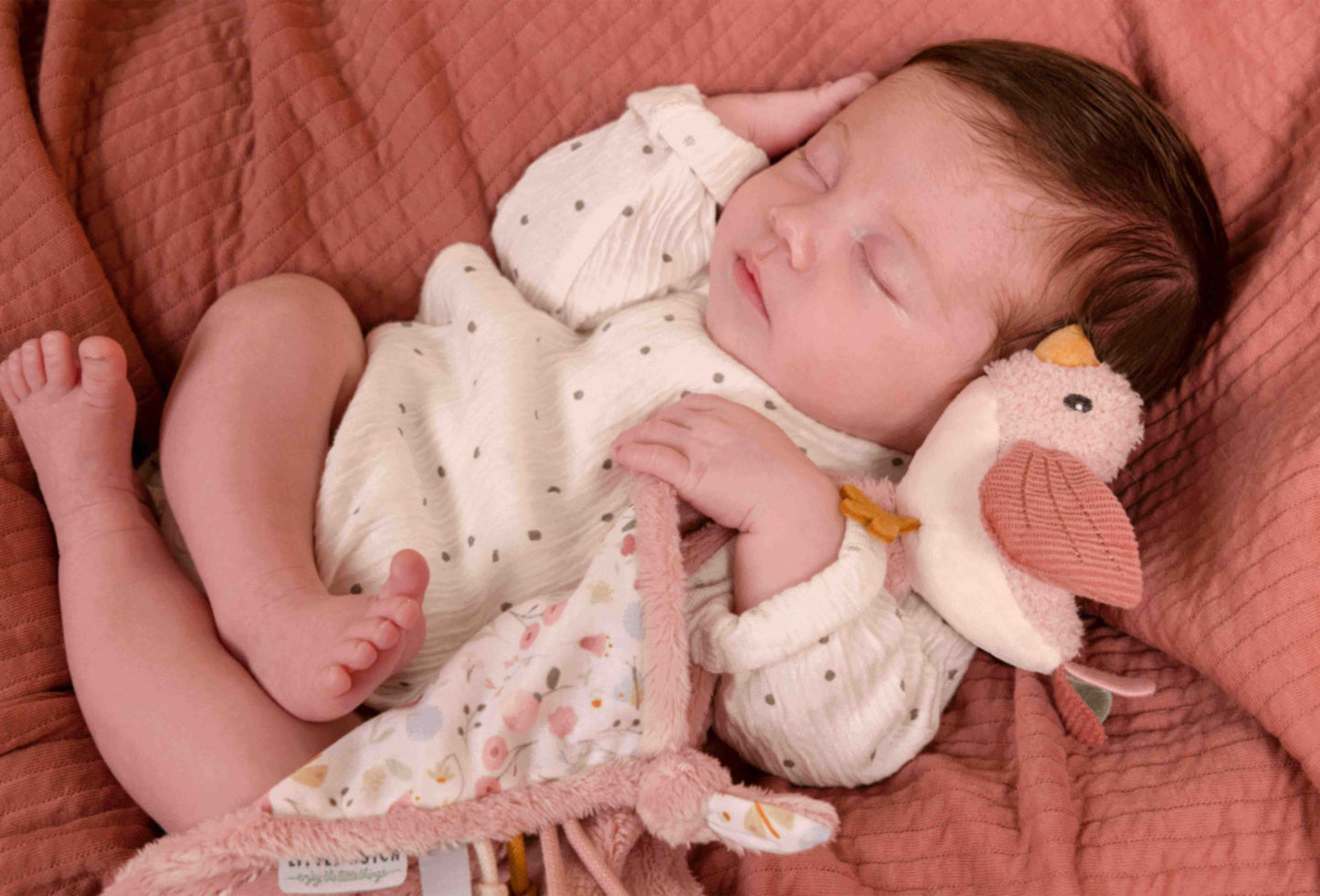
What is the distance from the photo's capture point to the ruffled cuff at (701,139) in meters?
1.31

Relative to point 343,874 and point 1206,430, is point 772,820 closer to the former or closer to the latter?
point 343,874

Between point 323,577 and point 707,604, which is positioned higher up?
point 323,577

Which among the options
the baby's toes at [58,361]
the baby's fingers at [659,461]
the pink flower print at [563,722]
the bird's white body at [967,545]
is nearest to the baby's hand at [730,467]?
the baby's fingers at [659,461]

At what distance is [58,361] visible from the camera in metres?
1.05

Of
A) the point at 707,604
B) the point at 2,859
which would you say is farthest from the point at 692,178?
the point at 2,859

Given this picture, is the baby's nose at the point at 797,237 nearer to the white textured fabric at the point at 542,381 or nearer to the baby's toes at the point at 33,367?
the white textured fabric at the point at 542,381

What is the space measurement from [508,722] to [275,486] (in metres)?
0.38

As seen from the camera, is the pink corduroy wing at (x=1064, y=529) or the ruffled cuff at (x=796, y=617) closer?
the pink corduroy wing at (x=1064, y=529)

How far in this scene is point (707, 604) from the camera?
3.41 feet

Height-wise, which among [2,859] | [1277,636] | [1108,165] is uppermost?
[1108,165]

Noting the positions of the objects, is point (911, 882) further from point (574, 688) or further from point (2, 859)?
point (2, 859)

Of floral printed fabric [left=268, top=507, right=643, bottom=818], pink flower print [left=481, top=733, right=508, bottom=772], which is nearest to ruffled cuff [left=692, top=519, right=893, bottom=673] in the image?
floral printed fabric [left=268, top=507, right=643, bottom=818]

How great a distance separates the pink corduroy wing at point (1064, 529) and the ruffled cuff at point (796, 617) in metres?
0.14

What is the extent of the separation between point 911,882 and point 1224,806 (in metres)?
0.32
